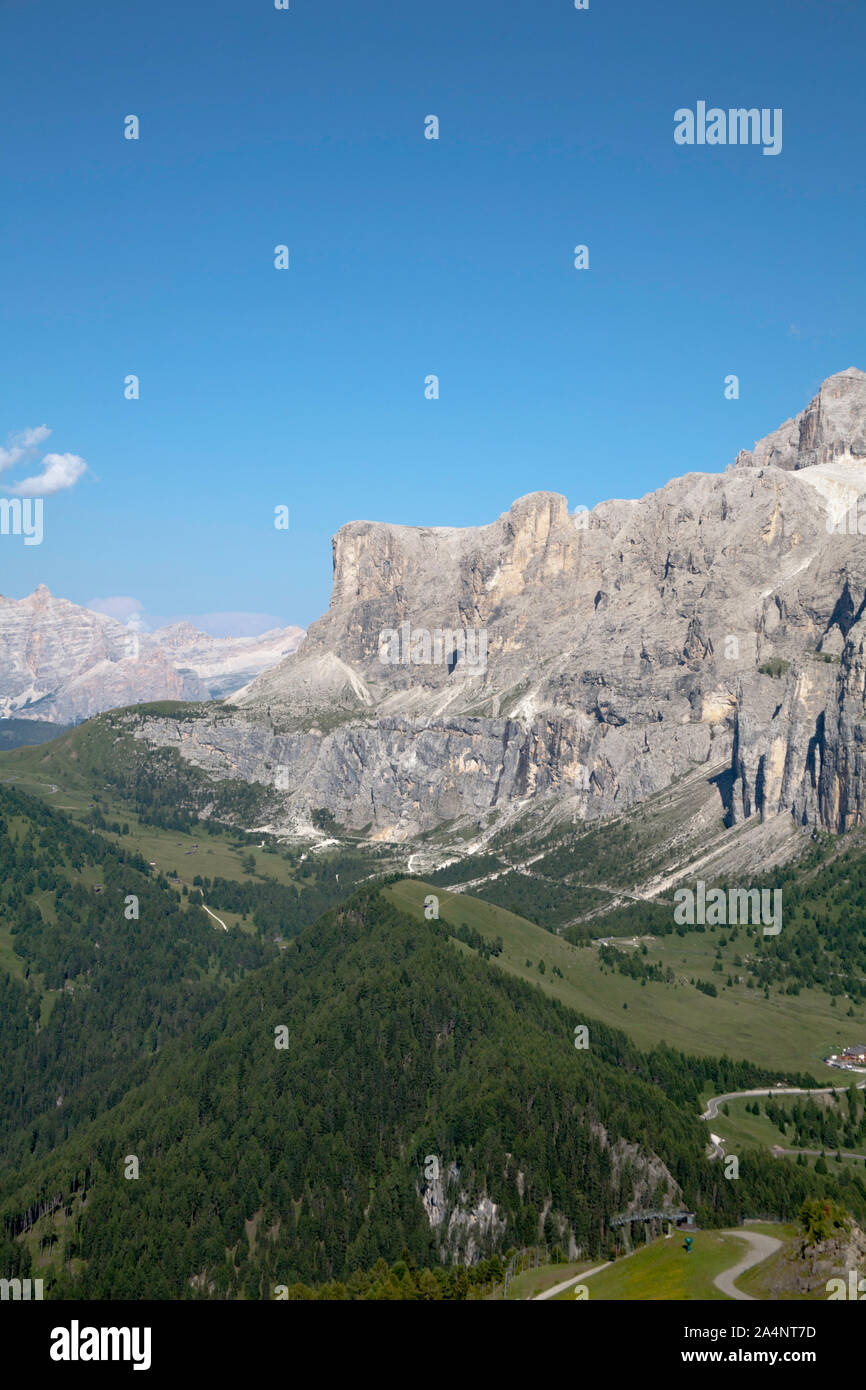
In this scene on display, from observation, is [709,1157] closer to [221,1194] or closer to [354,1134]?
[354,1134]

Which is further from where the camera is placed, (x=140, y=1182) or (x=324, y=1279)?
Result: (x=140, y=1182)

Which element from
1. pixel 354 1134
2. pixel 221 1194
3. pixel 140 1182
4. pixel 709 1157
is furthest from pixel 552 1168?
pixel 140 1182
